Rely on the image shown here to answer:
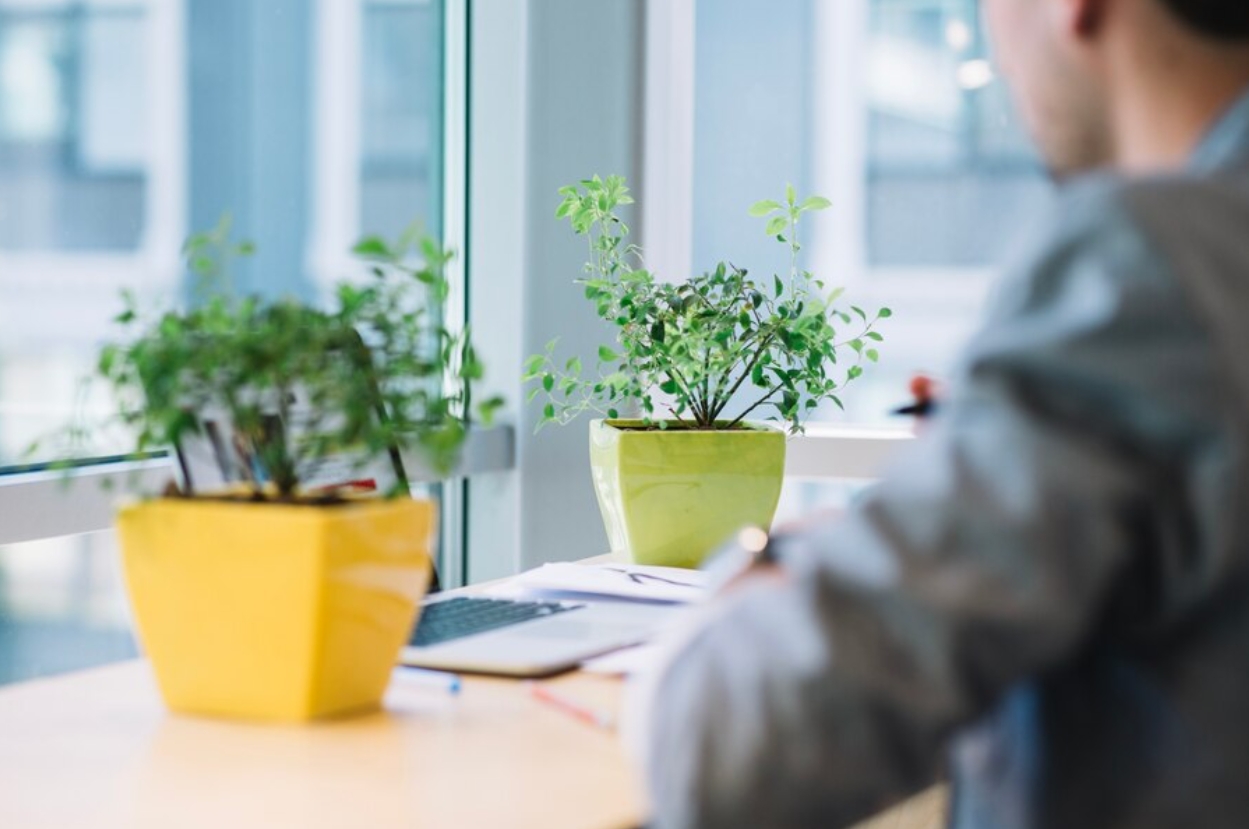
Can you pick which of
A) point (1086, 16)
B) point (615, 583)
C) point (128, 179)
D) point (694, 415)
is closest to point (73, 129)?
point (128, 179)

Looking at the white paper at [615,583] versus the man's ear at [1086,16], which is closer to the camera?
the man's ear at [1086,16]

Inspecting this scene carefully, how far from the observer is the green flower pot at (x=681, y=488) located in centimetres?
189

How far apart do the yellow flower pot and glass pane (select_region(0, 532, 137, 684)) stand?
43.7 inches

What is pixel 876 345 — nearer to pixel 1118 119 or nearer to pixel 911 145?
pixel 911 145

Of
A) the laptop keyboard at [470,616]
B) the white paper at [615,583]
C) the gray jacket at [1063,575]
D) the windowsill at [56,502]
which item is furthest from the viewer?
the windowsill at [56,502]

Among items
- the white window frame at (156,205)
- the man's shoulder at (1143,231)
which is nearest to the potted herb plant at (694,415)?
the white window frame at (156,205)

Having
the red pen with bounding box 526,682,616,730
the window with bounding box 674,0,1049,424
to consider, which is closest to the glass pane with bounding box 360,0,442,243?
the window with bounding box 674,0,1049,424

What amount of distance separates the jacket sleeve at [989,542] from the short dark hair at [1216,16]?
0.44 ft

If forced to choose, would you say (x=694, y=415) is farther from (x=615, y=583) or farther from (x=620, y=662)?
(x=620, y=662)

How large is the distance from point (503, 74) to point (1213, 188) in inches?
95.9

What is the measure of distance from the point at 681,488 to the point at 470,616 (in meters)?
0.42

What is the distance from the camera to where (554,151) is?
2967 millimetres

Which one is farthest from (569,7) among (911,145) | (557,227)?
(911,145)

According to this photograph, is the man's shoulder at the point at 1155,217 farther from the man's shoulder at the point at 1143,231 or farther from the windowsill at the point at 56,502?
the windowsill at the point at 56,502
